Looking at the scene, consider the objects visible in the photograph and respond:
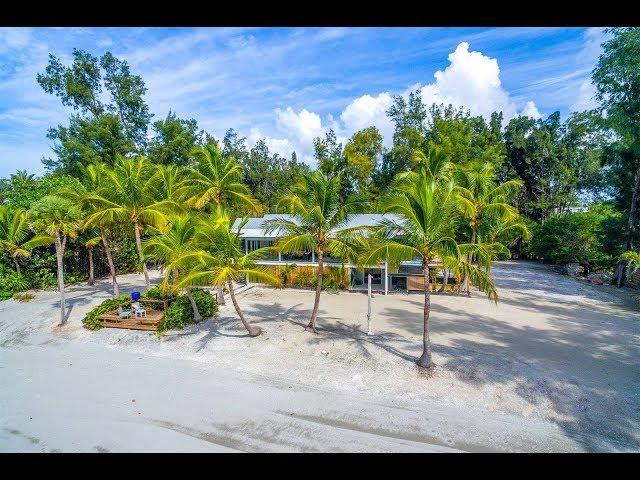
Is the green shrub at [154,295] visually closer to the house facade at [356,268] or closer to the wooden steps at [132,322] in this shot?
the wooden steps at [132,322]

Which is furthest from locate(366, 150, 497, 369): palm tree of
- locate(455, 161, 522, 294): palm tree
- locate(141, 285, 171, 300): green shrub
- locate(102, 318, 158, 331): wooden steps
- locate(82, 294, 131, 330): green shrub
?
locate(82, 294, 131, 330): green shrub

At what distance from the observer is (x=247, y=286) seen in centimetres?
1992

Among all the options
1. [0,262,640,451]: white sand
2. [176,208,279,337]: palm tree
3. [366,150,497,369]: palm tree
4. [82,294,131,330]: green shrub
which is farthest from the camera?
[82,294,131,330]: green shrub

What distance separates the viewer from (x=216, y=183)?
1563 cm

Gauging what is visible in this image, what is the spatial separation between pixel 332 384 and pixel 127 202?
36.1ft

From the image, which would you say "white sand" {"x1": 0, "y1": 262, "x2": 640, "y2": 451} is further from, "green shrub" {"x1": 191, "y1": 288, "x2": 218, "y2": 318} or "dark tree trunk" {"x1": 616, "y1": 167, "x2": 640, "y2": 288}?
"dark tree trunk" {"x1": 616, "y1": 167, "x2": 640, "y2": 288}

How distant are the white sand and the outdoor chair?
0.96m

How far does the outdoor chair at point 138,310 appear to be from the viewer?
13.3 metres

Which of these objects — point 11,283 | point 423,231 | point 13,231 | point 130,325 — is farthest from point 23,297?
point 423,231

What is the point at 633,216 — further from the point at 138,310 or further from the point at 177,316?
the point at 138,310

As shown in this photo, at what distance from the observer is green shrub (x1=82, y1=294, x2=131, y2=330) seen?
13242 mm

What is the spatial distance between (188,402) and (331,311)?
7721 millimetres

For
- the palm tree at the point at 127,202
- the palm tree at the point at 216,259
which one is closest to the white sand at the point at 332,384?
the palm tree at the point at 216,259
